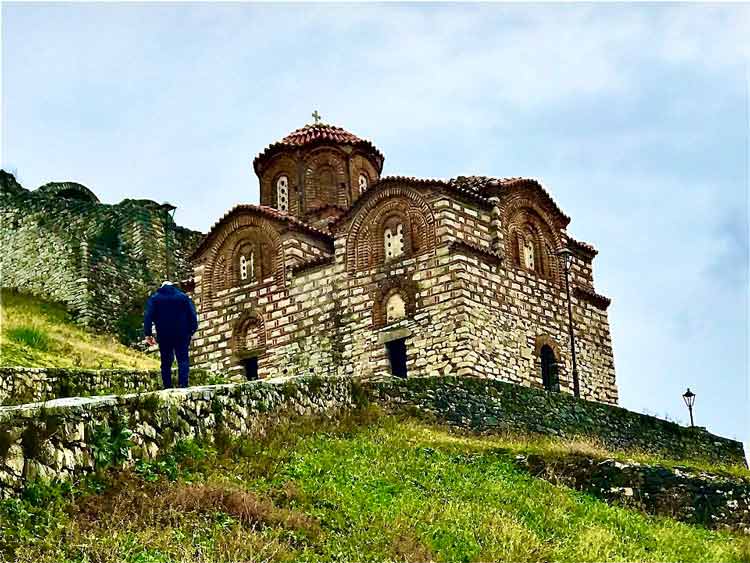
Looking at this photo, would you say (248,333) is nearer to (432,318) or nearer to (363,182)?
(432,318)

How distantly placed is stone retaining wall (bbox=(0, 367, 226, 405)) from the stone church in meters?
5.49

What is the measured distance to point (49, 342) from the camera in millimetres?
21578

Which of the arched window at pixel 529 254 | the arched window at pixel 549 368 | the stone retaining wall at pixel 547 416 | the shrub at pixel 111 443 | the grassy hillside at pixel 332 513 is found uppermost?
the arched window at pixel 529 254

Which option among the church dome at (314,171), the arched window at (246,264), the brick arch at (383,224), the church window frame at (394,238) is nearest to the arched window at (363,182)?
the church dome at (314,171)

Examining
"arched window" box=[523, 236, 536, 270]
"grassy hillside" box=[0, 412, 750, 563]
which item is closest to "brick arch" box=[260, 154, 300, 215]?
"arched window" box=[523, 236, 536, 270]

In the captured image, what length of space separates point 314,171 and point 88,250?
20.8 feet

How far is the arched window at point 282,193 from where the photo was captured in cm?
2564

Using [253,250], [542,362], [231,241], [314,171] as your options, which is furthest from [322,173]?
[542,362]

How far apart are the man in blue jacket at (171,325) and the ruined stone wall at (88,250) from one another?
14.2 m

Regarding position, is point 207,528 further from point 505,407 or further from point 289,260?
point 289,260

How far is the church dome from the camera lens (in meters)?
25.4

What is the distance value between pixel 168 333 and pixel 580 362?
1163cm

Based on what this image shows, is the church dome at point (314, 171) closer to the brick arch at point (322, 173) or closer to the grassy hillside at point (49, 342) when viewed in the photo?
the brick arch at point (322, 173)

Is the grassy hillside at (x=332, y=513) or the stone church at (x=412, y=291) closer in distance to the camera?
the grassy hillside at (x=332, y=513)
